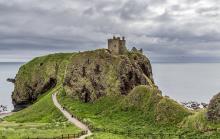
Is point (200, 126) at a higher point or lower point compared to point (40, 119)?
higher

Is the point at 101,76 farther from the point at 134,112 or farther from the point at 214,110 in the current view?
the point at 214,110

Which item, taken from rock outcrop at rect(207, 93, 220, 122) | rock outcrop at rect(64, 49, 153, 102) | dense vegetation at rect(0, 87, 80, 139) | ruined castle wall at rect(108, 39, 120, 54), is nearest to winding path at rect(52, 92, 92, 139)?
dense vegetation at rect(0, 87, 80, 139)

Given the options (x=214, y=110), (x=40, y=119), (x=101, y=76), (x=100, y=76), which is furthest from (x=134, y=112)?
(x=40, y=119)

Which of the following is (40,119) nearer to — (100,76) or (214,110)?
(100,76)

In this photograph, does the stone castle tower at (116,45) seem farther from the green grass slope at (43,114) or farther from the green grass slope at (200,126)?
the green grass slope at (200,126)

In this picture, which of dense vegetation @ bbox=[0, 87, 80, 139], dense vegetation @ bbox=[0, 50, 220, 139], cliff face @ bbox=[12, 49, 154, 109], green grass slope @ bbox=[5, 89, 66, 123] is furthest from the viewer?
cliff face @ bbox=[12, 49, 154, 109]

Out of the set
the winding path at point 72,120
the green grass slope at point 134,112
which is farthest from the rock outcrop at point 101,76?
the winding path at point 72,120

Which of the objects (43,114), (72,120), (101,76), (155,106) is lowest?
(72,120)

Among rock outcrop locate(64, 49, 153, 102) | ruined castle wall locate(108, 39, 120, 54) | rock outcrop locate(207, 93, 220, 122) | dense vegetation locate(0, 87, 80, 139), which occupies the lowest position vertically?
dense vegetation locate(0, 87, 80, 139)

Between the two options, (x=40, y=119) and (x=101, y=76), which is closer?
(x=40, y=119)

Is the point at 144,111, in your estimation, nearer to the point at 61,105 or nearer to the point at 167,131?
the point at 167,131

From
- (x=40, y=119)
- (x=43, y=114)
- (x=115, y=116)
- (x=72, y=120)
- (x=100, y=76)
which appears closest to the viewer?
(x=72, y=120)

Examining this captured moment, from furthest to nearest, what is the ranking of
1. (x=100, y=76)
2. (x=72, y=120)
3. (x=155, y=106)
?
(x=100, y=76)
(x=72, y=120)
(x=155, y=106)

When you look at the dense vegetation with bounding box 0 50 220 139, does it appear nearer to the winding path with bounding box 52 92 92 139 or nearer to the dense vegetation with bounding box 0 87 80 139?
the dense vegetation with bounding box 0 87 80 139
